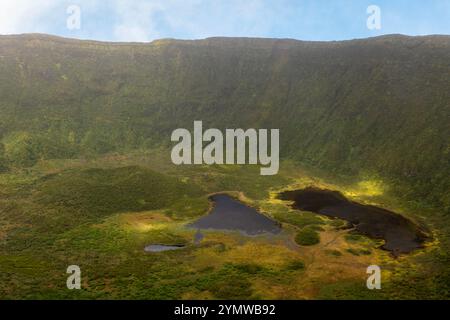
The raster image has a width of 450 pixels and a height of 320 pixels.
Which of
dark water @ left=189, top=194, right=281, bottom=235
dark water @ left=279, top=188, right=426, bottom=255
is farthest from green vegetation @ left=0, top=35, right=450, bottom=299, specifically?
dark water @ left=279, top=188, right=426, bottom=255

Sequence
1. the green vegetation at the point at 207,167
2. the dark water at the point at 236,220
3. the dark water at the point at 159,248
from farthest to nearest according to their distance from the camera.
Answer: the dark water at the point at 236,220, the dark water at the point at 159,248, the green vegetation at the point at 207,167

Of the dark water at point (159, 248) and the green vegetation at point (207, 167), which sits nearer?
the green vegetation at point (207, 167)

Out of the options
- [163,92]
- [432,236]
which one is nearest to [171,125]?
[163,92]

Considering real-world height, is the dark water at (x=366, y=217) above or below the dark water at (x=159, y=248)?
above

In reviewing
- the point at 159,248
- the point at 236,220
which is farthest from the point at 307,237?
the point at 159,248

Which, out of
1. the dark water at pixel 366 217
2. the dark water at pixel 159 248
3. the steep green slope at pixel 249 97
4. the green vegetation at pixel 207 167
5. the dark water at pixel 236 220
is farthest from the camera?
the steep green slope at pixel 249 97

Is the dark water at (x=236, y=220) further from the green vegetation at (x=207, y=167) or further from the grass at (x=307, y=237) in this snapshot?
the grass at (x=307, y=237)

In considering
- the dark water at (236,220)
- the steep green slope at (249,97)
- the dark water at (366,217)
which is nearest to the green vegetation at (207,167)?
the steep green slope at (249,97)

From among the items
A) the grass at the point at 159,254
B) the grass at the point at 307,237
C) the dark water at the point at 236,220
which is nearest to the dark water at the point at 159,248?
the grass at the point at 159,254
